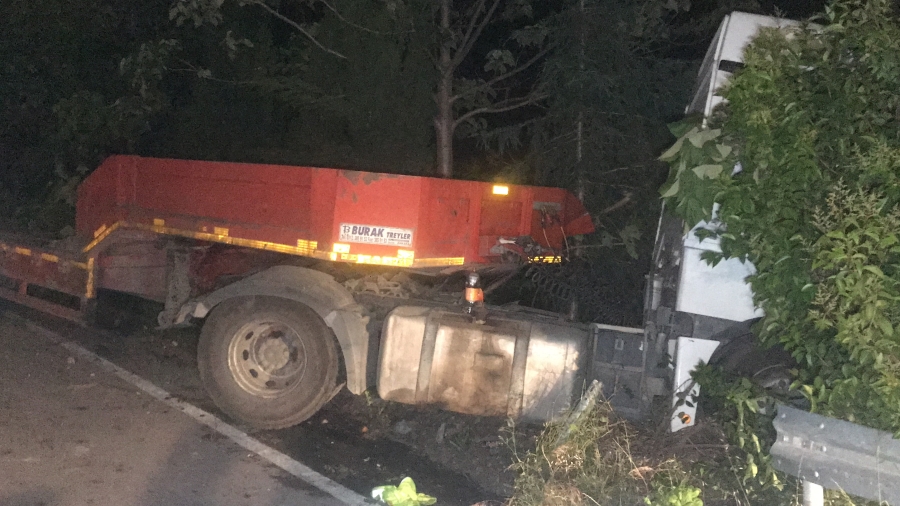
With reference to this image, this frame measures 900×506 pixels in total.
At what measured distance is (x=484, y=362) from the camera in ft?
16.9

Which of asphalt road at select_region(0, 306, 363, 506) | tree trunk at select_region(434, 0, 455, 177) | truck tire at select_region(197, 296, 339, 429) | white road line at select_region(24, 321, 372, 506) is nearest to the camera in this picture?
asphalt road at select_region(0, 306, 363, 506)

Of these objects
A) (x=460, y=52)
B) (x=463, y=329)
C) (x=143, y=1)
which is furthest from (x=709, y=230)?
(x=143, y=1)

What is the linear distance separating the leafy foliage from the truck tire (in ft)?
9.16

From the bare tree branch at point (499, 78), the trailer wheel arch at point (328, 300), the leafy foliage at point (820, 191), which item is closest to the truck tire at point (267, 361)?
the trailer wheel arch at point (328, 300)

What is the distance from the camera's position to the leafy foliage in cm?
340

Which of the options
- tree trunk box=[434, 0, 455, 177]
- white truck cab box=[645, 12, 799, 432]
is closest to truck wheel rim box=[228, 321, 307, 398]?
white truck cab box=[645, 12, 799, 432]

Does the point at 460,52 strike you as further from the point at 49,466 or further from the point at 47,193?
the point at 49,466

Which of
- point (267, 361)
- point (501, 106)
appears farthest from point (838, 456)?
point (501, 106)

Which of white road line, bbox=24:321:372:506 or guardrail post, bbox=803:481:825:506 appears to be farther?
white road line, bbox=24:321:372:506

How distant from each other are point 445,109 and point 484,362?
5.59 metres

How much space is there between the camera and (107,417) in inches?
218

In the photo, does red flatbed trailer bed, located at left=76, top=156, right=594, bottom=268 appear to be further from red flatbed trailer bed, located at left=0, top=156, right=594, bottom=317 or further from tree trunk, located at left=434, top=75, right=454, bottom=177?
tree trunk, located at left=434, top=75, right=454, bottom=177

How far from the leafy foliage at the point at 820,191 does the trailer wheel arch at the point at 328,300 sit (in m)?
2.39

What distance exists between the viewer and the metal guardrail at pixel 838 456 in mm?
3193
